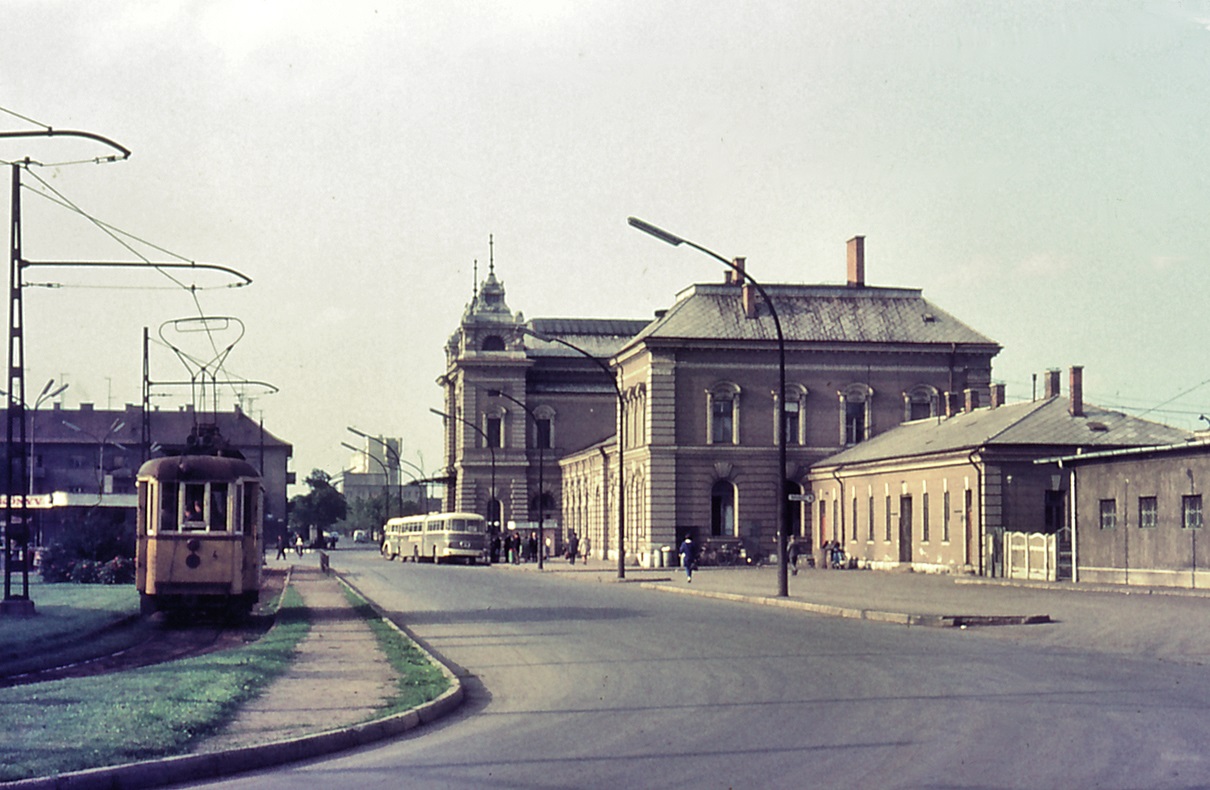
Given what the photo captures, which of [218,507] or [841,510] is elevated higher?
[218,507]

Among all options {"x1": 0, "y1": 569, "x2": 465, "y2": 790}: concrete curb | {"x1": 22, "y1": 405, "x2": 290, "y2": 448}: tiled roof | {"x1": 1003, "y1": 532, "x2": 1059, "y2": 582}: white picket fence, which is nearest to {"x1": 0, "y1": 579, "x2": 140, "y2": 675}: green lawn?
{"x1": 0, "y1": 569, "x2": 465, "y2": 790}: concrete curb

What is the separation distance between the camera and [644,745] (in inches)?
436

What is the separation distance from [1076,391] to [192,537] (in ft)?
110

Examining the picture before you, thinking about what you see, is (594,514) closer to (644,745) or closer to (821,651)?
(821,651)

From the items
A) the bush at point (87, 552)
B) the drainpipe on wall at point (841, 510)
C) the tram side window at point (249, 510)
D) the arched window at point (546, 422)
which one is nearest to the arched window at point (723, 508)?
the drainpipe on wall at point (841, 510)

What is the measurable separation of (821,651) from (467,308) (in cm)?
8458

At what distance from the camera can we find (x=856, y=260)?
76.6 meters

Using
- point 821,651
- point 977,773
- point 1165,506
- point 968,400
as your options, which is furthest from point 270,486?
point 977,773

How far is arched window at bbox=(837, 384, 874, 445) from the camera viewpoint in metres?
70.7

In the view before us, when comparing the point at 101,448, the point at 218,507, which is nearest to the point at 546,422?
the point at 101,448

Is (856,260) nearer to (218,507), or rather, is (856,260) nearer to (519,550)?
(519,550)

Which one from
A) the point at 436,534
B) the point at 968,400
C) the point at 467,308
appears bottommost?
the point at 436,534

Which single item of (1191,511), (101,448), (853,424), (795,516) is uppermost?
(853,424)

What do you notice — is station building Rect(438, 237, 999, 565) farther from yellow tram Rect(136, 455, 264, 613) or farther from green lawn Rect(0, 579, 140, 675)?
yellow tram Rect(136, 455, 264, 613)
